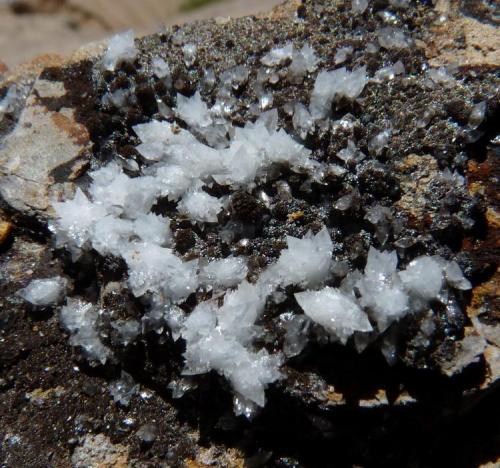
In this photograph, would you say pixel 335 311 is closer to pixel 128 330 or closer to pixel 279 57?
pixel 128 330

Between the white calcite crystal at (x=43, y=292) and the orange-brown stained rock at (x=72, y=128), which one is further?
the orange-brown stained rock at (x=72, y=128)

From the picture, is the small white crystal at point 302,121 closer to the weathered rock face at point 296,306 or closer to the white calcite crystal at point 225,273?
the weathered rock face at point 296,306

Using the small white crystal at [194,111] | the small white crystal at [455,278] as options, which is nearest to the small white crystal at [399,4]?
the small white crystal at [194,111]

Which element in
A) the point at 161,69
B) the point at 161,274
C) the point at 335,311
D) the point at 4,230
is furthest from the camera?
the point at 161,69

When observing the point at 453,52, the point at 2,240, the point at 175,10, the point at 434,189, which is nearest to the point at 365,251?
the point at 434,189

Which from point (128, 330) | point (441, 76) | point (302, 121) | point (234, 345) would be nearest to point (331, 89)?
point (302, 121)

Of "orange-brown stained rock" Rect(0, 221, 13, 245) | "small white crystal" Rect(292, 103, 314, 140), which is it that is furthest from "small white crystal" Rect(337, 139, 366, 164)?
"orange-brown stained rock" Rect(0, 221, 13, 245)
